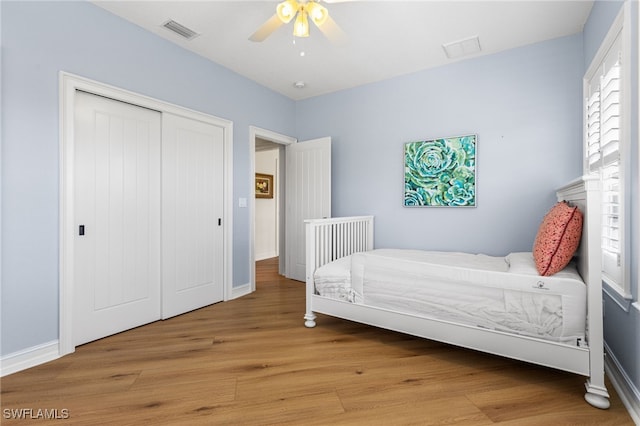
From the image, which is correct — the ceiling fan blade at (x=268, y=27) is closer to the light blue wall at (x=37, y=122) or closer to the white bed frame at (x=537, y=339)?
the light blue wall at (x=37, y=122)

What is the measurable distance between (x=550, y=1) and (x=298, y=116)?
2897 millimetres

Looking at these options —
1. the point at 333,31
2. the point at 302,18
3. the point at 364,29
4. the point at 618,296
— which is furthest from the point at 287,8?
the point at 618,296

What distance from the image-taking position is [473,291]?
1.92 m

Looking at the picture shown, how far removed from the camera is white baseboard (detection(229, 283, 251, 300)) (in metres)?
3.42

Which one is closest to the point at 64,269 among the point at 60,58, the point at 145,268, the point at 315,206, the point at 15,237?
the point at 15,237

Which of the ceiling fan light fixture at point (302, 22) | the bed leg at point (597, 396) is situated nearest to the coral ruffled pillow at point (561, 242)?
the bed leg at point (597, 396)

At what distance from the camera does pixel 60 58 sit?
6.80ft

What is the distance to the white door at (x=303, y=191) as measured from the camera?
3859 millimetres

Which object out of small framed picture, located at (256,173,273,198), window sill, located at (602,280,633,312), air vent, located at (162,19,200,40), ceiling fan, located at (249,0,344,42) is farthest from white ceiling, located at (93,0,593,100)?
small framed picture, located at (256,173,273,198)

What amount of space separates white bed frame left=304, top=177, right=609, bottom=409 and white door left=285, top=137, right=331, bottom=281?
3.68ft

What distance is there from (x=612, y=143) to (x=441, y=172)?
146 centimetres

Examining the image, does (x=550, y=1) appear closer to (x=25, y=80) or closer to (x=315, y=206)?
(x=315, y=206)

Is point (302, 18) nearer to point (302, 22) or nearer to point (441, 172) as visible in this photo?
point (302, 22)

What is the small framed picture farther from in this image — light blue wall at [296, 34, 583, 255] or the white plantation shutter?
the white plantation shutter
